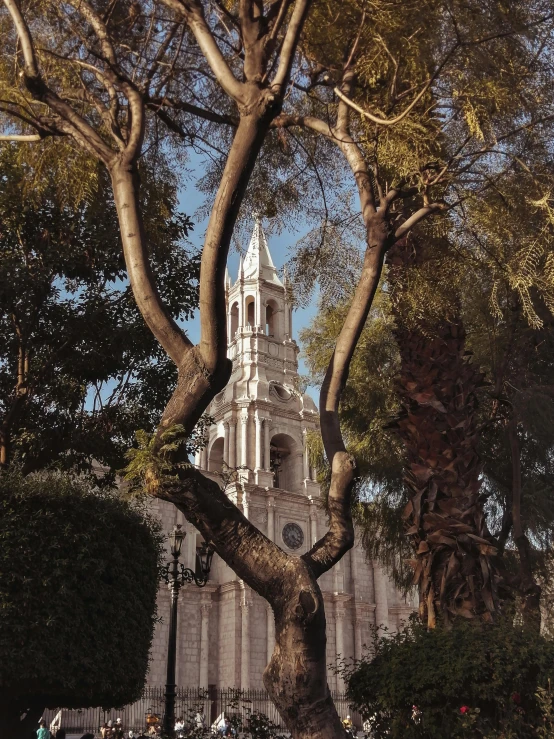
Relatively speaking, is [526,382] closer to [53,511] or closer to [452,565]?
[452,565]

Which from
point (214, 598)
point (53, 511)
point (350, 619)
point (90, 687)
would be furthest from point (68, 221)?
point (350, 619)

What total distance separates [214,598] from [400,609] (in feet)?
32.7

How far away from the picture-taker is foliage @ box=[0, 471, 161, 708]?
6.62 meters

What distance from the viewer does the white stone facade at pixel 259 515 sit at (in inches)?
1186

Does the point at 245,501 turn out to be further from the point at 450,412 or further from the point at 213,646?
the point at 450,412

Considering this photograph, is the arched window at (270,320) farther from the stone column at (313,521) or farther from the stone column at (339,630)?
the stone column at (339,630)

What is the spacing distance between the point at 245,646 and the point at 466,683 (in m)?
26.2

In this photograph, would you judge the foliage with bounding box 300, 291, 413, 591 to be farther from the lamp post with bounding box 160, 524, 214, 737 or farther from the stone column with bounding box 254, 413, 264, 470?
the stone column with bounding box 254, 413, 264, 470

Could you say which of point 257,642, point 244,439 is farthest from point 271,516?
point 257,642

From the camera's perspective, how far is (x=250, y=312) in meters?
39.3

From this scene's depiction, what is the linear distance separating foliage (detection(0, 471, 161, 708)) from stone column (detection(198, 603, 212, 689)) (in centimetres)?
2354

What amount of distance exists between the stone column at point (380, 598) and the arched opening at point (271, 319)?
1363 cm

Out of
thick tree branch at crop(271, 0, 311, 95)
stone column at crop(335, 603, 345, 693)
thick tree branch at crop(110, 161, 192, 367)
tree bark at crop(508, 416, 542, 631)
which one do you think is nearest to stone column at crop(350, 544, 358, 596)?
stone column at crop(335, 603, 345, 693)

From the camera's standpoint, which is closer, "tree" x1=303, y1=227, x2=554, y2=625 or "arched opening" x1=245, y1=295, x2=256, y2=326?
"tree" x1=303, y1=227, x2=554, y2=625
